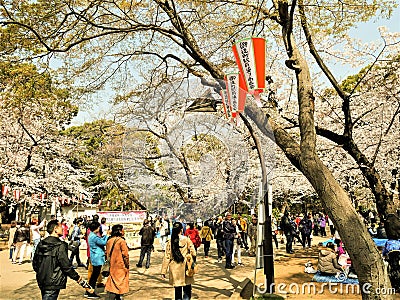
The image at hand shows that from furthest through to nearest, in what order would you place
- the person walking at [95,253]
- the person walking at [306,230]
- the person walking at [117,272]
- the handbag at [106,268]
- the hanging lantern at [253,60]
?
the person walking at [306,230], the person walking at [95,253], the handbag at [106,268], the person walking at [117,272], the hanging lantern at [253,60]

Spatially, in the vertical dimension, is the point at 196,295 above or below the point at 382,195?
below

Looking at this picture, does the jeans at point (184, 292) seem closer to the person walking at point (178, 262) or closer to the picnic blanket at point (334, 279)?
the person walking at point (178, 262)

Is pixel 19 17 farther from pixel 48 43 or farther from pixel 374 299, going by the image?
pixel 374 299

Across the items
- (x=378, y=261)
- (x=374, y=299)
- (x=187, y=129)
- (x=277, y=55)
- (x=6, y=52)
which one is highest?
(x=277, y=55)

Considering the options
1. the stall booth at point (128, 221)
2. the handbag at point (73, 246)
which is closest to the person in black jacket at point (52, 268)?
the handbag at point (73, 246)

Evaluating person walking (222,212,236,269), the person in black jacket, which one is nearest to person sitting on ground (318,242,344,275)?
person walking (222,212,236,269)

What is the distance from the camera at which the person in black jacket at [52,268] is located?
459 centimetres

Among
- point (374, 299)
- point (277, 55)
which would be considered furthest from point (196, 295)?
point (277, 55)

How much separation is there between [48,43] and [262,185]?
16.6ft

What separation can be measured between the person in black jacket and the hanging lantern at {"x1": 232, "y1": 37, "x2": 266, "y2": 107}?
3546 millimetres

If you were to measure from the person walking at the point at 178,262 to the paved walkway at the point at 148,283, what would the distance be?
133 centimetres

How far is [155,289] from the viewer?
8273 millimetres

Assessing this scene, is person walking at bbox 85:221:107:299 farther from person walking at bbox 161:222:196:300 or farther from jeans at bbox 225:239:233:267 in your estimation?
jeans at bbox 225:239:233:267

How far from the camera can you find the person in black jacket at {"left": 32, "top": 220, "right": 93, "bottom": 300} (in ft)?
15.1
